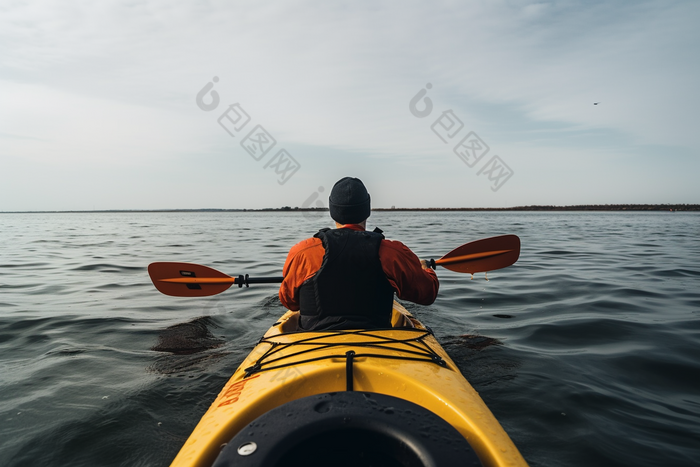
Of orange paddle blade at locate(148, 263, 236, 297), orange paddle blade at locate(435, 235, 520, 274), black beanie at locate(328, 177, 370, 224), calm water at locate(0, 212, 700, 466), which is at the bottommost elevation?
calm water at locate(0, 212, 700, 466)

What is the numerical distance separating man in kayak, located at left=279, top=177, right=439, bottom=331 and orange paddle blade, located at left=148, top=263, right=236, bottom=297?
2351mm

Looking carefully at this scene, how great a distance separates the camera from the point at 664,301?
5.80 metres

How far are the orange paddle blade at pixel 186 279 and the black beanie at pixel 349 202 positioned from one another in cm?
242

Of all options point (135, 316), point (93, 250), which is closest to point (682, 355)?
point (135, 316)

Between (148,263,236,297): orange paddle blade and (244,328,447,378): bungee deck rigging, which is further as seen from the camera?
(148,263,236,297): orange paddle blade

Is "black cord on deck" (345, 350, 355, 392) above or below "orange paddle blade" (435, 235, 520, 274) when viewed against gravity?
below

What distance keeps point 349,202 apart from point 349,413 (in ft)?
5.26

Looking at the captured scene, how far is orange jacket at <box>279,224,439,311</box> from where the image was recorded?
244 cm

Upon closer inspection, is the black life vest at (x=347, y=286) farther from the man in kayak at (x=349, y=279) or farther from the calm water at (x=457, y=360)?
the calm water at (x=457, y=360)

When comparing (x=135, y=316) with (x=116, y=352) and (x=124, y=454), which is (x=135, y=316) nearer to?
(x=116, y=352)

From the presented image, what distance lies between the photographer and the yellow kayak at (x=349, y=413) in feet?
4.31

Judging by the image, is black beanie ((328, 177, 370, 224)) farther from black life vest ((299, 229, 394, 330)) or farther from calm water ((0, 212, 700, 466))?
calm water ((0, 212, 700, 466))

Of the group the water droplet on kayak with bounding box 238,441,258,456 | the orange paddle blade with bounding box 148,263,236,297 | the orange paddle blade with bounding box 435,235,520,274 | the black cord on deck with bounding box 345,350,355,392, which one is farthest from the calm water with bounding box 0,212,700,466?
the water droplet on kayak with bounding box 238,441,258,456

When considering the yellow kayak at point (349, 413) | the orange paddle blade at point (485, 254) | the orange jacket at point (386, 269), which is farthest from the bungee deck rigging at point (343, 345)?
the orange paddle blade at point (485, 254)
